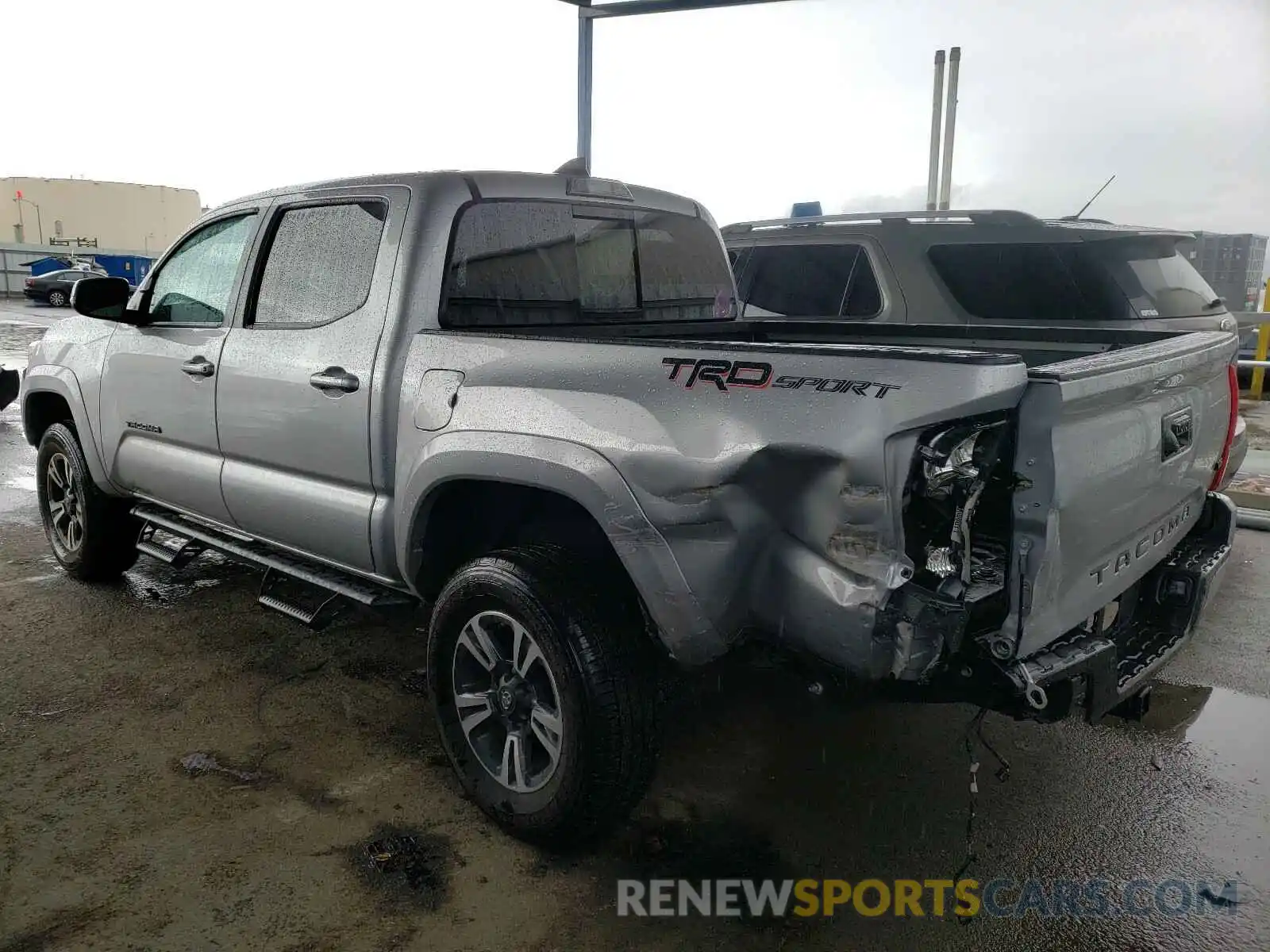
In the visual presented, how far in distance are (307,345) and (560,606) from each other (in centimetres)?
145

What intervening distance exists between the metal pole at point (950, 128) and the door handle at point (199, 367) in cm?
747

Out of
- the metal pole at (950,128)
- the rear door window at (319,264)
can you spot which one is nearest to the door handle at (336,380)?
the rear door window at (319,264)

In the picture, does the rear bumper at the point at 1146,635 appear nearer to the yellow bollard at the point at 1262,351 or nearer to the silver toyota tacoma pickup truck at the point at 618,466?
the silver toyota tacoma pickup truck at the point at 618,466

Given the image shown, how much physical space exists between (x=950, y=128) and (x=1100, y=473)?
27.4 ft

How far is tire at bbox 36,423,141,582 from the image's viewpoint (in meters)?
4.66

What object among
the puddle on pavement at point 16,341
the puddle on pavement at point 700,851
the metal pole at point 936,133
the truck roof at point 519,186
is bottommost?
the puddle on pavement at point 700,851

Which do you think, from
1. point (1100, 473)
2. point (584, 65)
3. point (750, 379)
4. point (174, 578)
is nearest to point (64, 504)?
point (174, 578)

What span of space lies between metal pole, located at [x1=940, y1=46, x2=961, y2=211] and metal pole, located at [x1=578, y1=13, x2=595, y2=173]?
3.67 m

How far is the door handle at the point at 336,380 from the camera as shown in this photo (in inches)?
121

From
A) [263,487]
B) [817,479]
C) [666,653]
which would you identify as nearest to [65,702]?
[263,487]

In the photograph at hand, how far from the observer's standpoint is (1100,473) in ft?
7.45

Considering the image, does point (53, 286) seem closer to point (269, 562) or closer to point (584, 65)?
point (584, 65)

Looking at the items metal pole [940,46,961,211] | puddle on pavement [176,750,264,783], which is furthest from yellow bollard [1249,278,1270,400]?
puddle on pavement [176,750,264,783]

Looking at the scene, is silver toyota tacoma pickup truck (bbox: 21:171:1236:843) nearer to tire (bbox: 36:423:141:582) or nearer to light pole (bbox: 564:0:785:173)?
tire (bbox: 36:423:141:582)
